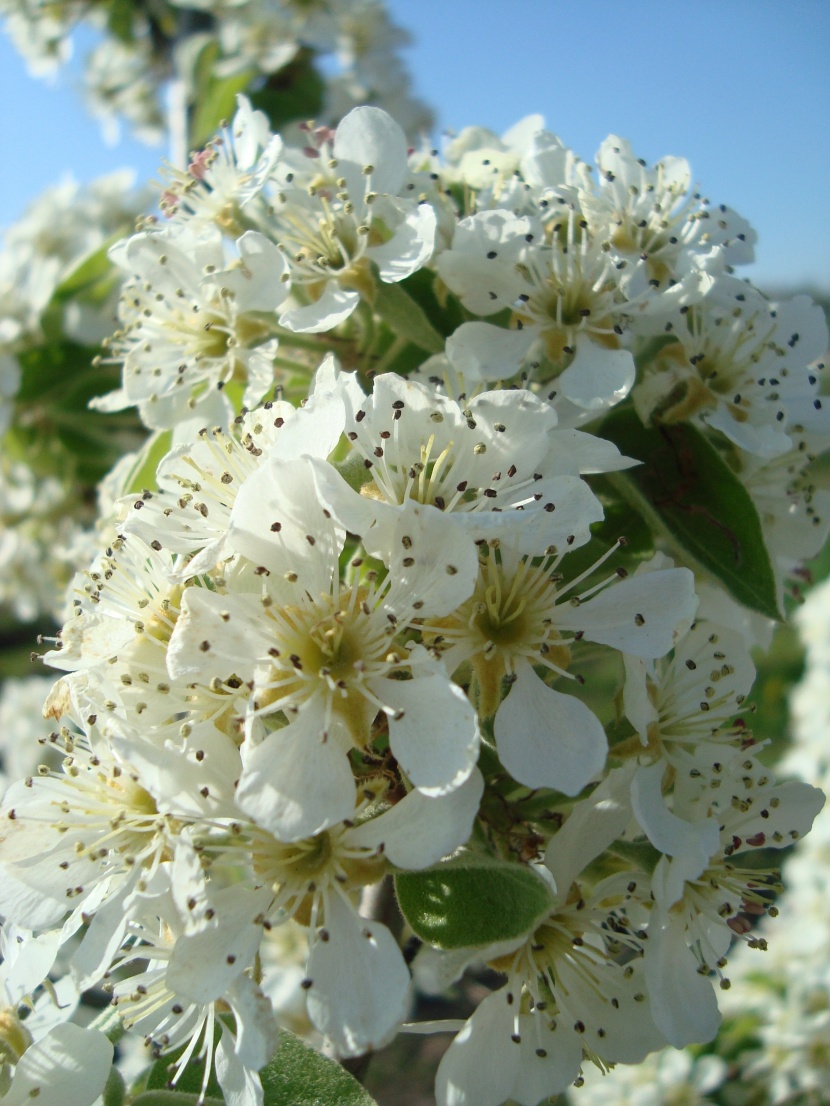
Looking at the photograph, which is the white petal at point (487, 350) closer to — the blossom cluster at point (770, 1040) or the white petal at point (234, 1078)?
the white petal at point (234, 1078)

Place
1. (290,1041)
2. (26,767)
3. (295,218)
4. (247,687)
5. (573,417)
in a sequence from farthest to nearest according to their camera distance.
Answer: (26,767), (295,218), (573,417), (290,1041), (247,687)

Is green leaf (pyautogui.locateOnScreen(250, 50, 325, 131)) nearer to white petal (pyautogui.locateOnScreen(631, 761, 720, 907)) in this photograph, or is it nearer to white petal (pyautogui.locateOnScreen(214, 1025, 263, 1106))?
white petal (pyautogui.locateOnScreen(631, 761, 720, 907))

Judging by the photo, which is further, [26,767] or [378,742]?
[26,767]

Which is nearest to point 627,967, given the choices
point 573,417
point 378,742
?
point 378,742

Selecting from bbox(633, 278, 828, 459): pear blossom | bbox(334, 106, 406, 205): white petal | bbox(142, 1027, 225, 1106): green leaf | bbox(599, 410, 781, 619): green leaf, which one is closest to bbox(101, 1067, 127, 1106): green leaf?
bbox(142, 1027, 225, 1106): green leaf

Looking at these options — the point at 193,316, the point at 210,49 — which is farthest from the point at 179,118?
the point at 193,316

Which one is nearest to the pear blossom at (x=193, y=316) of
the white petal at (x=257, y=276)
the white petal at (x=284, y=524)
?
the white petal at (x=257, y=276)

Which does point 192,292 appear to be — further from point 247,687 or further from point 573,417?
point 247,687
